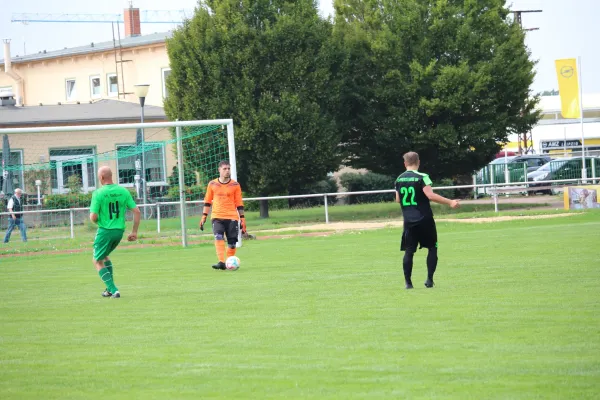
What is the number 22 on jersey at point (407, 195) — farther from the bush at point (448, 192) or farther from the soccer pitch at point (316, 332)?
the bush at point (448, 192)

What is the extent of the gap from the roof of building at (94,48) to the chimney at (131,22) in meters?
2.01

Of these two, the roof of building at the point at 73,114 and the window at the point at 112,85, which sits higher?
the window at the point at 112,85

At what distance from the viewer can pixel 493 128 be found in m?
36.2

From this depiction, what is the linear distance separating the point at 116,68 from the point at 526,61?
98.1ft

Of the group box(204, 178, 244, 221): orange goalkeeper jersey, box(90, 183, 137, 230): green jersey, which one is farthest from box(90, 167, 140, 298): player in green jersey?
box(204, 178, 244, 221): orange goalkeeper jersey

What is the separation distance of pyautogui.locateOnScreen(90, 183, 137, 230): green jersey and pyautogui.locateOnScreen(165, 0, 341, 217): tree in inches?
797

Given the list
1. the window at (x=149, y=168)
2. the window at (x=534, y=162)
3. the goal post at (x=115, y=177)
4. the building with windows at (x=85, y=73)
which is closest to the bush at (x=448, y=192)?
the window at (x=534, y=162)

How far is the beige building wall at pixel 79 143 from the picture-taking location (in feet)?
119

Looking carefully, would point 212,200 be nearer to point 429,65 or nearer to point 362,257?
point 362,257

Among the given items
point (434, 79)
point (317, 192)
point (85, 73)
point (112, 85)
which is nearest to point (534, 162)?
point (317, 192)

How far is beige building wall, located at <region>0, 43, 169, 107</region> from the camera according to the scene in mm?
59781

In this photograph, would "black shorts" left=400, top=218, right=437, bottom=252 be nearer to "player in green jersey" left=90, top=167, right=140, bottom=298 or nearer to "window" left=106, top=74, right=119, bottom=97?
"player in green jersey" left=90, top=167, right=140, bottom=298

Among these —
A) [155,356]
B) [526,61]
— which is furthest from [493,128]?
[155,356]

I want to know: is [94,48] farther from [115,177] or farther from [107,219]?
[107,219]
